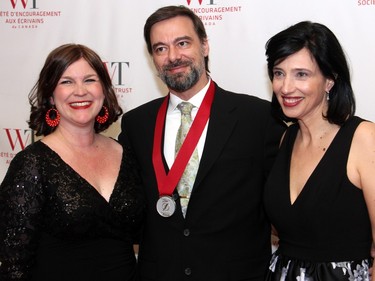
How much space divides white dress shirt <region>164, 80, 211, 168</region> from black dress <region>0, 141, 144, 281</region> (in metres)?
0.28

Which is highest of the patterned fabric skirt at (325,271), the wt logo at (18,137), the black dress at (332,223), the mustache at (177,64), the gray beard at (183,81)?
the mustache at (177,64)

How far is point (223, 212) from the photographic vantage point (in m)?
2.32

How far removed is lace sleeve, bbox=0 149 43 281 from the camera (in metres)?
2.04

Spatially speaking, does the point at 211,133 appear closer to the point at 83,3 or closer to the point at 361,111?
the point at 361,111

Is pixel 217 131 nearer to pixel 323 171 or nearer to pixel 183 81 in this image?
pixel 183 81

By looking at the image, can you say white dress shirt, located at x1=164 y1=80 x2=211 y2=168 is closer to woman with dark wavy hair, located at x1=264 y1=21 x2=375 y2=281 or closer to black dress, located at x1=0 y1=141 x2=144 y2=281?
black dress, located at x1=0 y1=141 x2=144 y2=281

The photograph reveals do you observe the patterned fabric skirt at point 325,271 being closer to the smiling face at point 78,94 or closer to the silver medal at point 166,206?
the silver medal at point 166,206

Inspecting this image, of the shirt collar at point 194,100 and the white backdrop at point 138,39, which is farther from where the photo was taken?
the white backdrop at point 138,39

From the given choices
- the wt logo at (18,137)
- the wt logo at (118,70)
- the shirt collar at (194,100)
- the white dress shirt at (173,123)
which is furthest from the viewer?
the wt logo at (18,137)

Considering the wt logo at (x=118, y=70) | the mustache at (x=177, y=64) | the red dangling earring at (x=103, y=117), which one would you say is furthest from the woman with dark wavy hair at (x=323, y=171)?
the wt logo at (x=118, y=70)

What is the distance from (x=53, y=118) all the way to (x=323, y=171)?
1.19m

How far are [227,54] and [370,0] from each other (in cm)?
89

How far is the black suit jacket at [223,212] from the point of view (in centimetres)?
230

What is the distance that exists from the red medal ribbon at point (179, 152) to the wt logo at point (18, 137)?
5.71 ft
